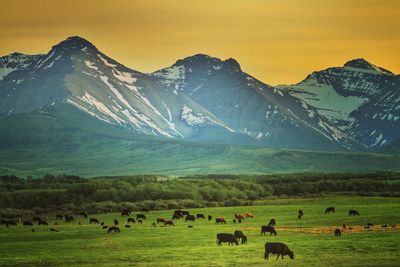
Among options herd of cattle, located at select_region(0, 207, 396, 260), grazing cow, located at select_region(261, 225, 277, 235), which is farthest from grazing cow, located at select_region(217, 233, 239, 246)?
grazing cow, located at select_region(261, 225, 277, 235)

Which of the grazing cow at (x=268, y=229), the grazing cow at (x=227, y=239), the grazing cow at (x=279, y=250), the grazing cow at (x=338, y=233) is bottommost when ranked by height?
the grazing cow at (x=279, y=250)

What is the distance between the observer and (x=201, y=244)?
8638 centimetres

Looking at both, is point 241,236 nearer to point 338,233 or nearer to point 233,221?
point 338,233

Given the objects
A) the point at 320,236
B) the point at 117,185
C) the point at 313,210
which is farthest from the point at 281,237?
the point at 117,185

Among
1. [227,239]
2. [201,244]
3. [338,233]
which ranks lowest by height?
[201,244]

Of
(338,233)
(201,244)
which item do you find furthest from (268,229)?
(201,244)

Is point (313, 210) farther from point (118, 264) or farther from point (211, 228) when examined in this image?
point (118, 264)

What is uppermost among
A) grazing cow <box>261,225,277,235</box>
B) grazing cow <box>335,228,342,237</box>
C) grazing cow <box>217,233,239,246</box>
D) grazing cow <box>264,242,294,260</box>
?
grazing cow <box>261,225,277,235</box>

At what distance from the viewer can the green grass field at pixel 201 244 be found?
71.4 m

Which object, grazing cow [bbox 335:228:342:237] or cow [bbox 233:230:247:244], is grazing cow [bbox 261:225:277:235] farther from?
cow [bbox 233:230:247:244]

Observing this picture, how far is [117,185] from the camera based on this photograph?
648ft

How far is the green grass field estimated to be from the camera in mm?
71438

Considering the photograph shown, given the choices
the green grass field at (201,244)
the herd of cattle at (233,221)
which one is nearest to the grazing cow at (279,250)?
the herd of cattle at (233,221)

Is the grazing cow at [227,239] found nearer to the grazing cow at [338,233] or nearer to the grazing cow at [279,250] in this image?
the grazing cow at [338,233]
